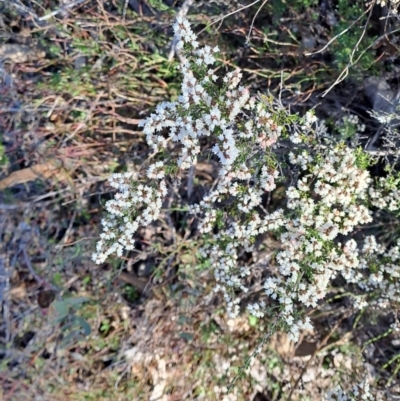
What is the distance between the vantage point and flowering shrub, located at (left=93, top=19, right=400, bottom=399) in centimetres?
195

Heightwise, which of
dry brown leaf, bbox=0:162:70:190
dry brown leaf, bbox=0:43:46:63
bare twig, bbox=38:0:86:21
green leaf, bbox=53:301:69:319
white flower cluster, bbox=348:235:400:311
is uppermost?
bare twig, bbox=38:0:86:21

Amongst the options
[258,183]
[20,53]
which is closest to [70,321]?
[20,53]

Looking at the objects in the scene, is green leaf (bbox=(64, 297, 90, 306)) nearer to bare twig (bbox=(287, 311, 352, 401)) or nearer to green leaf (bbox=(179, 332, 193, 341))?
green leaf (bbox=(179, 332, 193, 341))

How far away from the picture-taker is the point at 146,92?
10.1ft

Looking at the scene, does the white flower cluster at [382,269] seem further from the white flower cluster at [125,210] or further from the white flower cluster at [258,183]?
the white flower cluster at [125,210]

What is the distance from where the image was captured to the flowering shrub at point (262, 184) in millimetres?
1946

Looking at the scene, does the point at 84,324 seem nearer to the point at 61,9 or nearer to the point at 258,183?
the point at 258,183

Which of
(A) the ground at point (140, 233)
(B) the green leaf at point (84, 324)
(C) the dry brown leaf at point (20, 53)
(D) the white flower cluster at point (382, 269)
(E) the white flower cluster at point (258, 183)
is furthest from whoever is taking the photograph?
(B) the green leaf at point (84, 324)

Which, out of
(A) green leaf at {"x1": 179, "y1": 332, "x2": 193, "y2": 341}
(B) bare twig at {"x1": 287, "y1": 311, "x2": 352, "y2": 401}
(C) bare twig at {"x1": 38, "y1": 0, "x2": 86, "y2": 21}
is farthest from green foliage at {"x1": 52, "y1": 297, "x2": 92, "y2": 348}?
(C) bare twig at {"x1": 38, "y1": 0, "x2": 86, "y2": 21}

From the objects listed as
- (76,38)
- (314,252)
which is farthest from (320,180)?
(76,38)

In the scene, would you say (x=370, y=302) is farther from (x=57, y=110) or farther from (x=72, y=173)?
(x=57, y=110)

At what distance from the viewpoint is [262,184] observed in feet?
6.77

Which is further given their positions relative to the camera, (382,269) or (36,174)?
(36,174)

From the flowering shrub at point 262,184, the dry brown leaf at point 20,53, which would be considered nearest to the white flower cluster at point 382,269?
the flowering shrub at point 262,184
